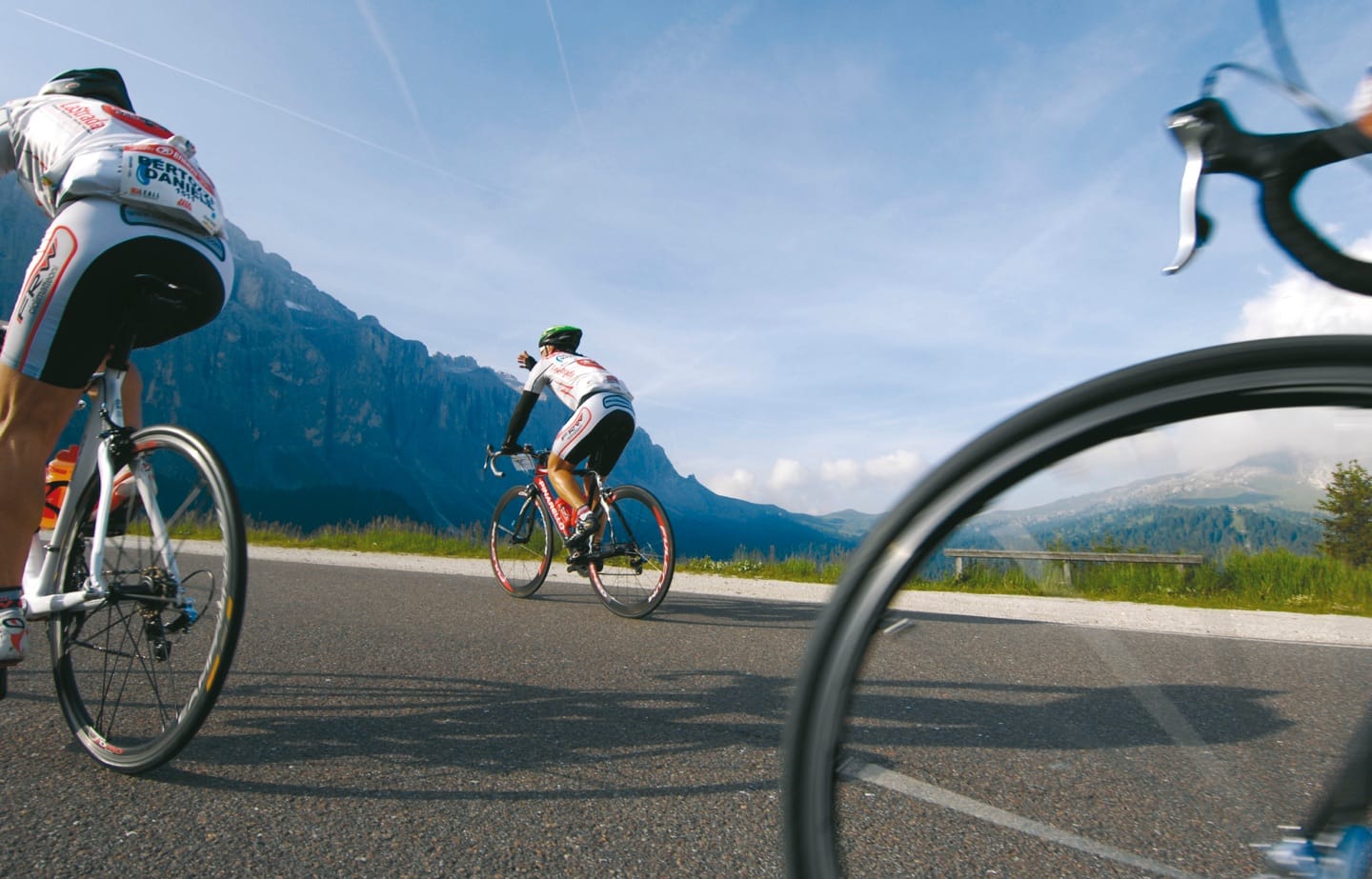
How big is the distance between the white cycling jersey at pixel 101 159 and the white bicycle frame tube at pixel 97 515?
0.52 m

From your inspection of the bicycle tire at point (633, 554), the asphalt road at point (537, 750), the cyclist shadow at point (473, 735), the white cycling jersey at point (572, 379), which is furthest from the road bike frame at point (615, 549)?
the cyclist shadow at point (473, 735)

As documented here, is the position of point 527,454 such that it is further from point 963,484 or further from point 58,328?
point 963,484

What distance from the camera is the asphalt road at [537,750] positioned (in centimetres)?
93

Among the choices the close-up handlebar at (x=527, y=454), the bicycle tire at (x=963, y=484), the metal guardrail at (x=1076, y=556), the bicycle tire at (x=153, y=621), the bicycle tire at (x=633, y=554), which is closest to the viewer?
the bicycle tire at (x=963, y=484)

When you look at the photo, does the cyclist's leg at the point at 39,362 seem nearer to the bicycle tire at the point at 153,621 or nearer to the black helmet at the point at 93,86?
the bicycle tire at the point at 153,621

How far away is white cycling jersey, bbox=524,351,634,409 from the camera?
584 cm

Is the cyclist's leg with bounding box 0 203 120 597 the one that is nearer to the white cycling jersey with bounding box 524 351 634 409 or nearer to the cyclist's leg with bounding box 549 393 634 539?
the cyclist's leg with bounding box 549 393 634 539

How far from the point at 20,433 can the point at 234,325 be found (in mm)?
193718

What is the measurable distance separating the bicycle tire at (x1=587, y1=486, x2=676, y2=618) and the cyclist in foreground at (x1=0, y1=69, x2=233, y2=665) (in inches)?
129

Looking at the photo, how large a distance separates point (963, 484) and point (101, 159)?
2.44 meters

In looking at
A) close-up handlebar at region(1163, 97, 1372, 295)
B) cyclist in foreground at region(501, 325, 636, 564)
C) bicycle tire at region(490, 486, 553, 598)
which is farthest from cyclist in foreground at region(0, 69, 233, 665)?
bicycle tire at region(490, 486, 553, 598)

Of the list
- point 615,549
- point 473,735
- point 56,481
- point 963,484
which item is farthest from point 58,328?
point 615,549

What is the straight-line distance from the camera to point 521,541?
6324 millimetres

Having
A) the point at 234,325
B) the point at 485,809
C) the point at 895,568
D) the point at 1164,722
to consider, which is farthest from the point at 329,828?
the point at 234,325
